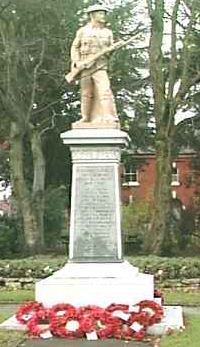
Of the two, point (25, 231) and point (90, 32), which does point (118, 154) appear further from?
point (25, 231)

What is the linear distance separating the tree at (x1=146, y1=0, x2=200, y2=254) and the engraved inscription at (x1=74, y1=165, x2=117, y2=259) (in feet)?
46.7

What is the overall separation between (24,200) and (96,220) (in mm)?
16845

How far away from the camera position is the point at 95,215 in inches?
542

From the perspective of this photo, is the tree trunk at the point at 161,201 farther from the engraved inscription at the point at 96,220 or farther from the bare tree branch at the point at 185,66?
the engraved inscription at the point at 96,220

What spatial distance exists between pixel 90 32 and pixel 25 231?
55.9 ft

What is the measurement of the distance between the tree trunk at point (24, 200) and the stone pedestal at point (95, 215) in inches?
Answer: 648

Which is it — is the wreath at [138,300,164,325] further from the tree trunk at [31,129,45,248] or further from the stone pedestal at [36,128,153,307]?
the tree trunk at [31,129,45,248]

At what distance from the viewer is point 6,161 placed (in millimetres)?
39219

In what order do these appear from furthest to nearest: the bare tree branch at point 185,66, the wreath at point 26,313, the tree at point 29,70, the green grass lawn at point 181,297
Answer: the tree at point 29,70, the bare tree branch at point 185,66, the green grass lawn at point 181,297, the wreath at point 26,313

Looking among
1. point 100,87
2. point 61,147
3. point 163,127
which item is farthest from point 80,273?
point 61,147

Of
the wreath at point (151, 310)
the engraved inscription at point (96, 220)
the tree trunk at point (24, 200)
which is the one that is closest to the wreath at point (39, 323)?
the wreath at point (151, 310)

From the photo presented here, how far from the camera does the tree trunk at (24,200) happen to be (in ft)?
99.8

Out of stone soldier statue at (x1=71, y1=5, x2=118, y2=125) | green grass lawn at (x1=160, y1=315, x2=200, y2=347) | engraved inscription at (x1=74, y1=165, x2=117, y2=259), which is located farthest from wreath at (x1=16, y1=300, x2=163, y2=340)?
stone soldier statue at (x1=71, y1=5, x2=118, y2=125)

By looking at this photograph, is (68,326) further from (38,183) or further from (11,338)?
(38,183)
